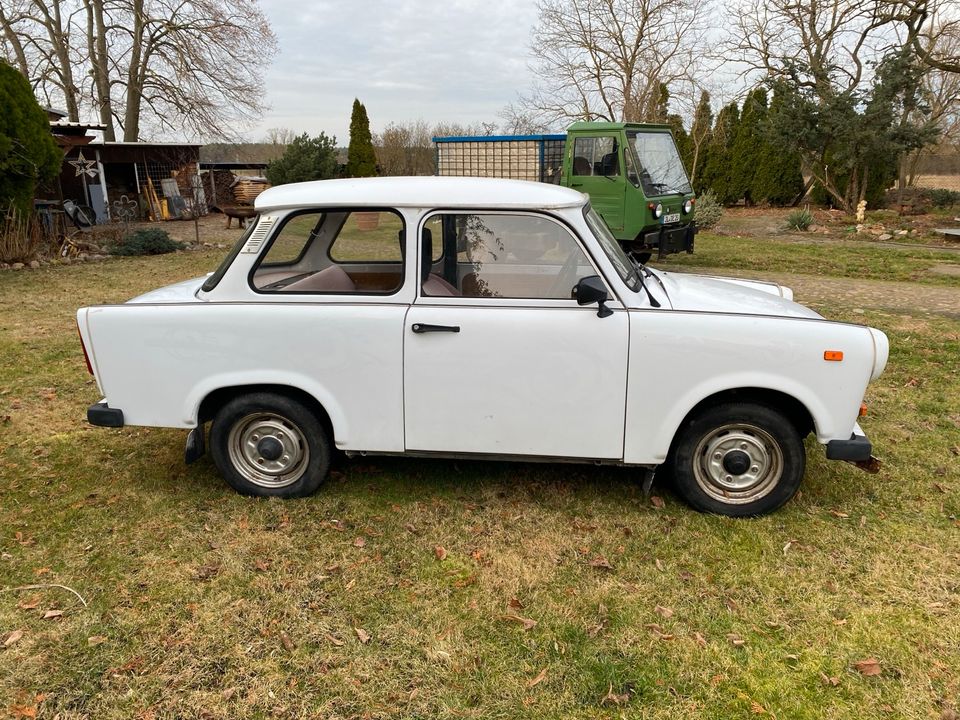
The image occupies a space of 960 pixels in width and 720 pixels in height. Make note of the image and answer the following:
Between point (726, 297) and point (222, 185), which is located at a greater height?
point (222, 185)

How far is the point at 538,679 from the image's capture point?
106 inches

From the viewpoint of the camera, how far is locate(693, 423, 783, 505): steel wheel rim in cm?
367

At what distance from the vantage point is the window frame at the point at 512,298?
11.7 feet

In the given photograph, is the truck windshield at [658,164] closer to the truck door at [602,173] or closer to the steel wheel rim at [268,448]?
the truck door at [602,173]

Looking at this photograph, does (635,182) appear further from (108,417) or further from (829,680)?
(829,680)

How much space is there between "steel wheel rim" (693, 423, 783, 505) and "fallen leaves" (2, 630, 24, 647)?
3378mm

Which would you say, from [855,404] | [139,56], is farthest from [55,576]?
[139,56]

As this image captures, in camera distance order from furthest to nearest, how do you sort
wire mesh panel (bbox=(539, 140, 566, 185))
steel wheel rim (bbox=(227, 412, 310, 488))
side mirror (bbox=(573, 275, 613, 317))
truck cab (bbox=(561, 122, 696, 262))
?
wire mesh panel (bbox=(539, 140, 566, 185))
truck cab (bbox=(561, 122, 696, 262))
steel wheel rim (bbox=(227, 412, 310, 488))
side mirror (bbox=(573, 275, 613, 317))

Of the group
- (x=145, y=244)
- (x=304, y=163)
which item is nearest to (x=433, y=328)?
(x=145, y=244)

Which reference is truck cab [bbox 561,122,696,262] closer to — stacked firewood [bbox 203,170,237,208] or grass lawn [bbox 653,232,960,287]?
grass lawn [bbox 653,232,960,287]

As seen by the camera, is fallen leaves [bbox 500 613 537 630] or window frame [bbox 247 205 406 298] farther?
window frame [bbox 247 205 406 298]

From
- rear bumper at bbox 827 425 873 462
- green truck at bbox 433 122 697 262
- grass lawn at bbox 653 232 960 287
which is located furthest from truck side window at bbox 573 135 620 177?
rear bumper at bbox 827 425 873 462

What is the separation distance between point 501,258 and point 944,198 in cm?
2446

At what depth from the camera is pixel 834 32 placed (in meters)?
22.6
